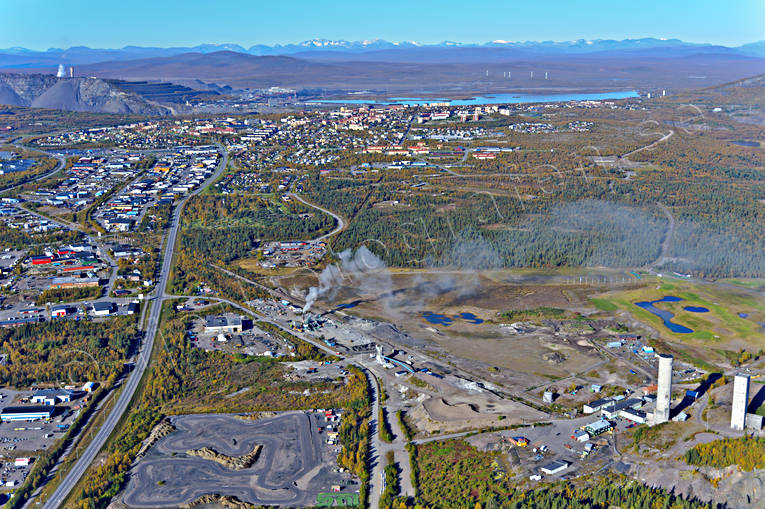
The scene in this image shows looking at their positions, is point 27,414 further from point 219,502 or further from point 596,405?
point 596,405

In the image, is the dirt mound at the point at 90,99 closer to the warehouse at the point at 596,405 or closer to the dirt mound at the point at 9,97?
the dirt mound at the point at 9,97

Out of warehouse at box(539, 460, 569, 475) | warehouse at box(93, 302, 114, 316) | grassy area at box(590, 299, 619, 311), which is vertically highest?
warehouse at box(93, 302, 114, 316)

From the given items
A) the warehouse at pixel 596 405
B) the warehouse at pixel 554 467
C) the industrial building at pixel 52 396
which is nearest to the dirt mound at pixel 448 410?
the warehouse at pixel 596 405

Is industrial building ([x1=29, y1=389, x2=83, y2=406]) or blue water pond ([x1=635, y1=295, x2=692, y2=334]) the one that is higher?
blue water pond ([x1=635, y1=295, x2=692, y2=334])

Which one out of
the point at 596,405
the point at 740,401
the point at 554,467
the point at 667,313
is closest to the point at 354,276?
the point at 667,313

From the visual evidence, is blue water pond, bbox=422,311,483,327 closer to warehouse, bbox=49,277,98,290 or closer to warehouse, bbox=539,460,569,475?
warehouse, bbox=539,460,569,475

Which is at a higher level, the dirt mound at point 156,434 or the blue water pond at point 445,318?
the blue water pond at point 445,318

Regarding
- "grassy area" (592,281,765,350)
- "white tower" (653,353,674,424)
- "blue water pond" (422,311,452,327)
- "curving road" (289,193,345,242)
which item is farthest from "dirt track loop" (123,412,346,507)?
"curving road" (289,193,345,242)
